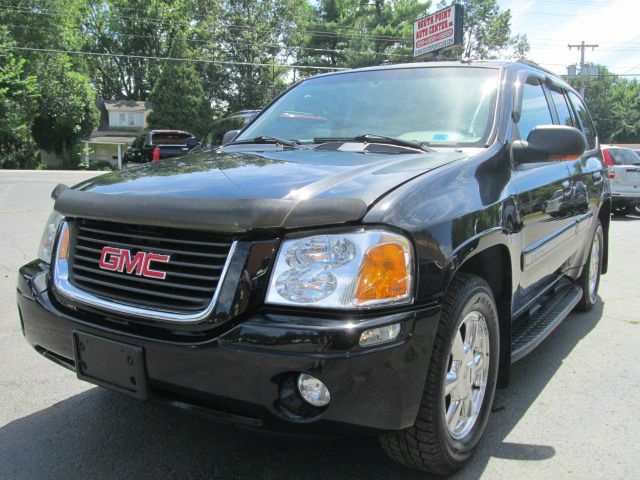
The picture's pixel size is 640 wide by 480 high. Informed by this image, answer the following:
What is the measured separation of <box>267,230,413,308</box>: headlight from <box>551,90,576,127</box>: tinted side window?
9.28 feet

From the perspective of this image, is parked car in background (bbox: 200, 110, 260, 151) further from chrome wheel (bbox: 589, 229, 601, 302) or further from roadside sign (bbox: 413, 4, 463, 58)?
roadside sign (bbox: 413, 4, 463, 58)

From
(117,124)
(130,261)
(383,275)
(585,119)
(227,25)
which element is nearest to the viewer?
(383,275)

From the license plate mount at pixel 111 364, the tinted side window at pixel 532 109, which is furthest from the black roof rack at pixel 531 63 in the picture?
the license plate mount at pixel 111 364

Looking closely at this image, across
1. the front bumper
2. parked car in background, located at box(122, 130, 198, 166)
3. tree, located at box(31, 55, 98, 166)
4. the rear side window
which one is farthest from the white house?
the front bumper

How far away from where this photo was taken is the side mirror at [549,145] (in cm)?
284

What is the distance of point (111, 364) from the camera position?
6.79ft

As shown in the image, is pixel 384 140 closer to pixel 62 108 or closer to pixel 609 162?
pixel 609 162

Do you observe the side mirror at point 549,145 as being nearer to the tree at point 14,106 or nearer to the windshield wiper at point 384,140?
the windshield wiper at point 384,140

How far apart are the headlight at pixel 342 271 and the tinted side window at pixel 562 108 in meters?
2.83

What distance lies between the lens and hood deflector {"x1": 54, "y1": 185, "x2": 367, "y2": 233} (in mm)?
1880

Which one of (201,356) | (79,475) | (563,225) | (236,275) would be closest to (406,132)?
(563,225)

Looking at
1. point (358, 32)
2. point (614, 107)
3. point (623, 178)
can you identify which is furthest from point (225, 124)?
point (614, 107)

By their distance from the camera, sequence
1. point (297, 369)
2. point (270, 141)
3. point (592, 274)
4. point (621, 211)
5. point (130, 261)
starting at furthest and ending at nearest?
point (621, 211)
point (592, 274)
point (270, 141)
point (130, 261)
point (297, 369)

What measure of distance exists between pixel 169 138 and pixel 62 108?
86.2ft
